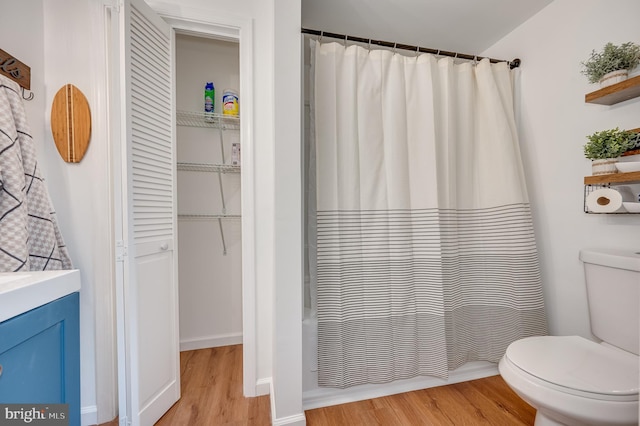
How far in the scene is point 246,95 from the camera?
147cm

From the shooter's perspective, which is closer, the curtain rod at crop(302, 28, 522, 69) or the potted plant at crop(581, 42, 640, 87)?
the potted plant at crop(581, 42, 640, 87)

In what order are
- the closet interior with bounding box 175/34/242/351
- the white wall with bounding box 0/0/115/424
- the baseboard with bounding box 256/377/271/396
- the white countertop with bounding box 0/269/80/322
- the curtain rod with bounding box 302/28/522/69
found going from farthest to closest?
the closet interior with bounding box 175/34/242/351, the baseboard with bounding box 256/377/271/396, the curtain rod with bounding box 302/28/522/69, the white wall with bounding box 0/0/115/424, the white countertop with bounding box 0/269/80/322

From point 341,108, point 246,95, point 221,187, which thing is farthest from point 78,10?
point 341,108

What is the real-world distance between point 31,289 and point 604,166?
2262mm

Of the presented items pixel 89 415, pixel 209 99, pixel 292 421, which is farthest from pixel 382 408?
pixel 209 99

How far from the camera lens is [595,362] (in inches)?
40.4

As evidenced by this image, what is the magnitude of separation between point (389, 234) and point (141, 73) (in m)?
1.54

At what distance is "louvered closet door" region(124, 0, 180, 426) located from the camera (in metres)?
1.17

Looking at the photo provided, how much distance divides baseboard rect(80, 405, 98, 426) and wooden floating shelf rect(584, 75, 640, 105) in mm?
2990

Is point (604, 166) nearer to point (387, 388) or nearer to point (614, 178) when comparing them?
point (614, 178)

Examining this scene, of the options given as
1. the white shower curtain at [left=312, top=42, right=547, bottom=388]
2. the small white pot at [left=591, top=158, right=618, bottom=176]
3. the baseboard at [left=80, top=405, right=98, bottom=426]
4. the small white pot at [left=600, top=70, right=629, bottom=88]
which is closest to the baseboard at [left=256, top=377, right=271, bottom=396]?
the white shower curtain at [left=312, top=42, right=547, bottom=388]

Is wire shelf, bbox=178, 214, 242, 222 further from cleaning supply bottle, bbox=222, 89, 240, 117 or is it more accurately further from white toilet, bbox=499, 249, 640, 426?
white toilet, bbox=499, 249, 640, 426

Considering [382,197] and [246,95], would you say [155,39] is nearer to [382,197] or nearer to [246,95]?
[246,95]

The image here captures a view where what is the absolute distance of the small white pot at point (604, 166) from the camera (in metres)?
1.21
